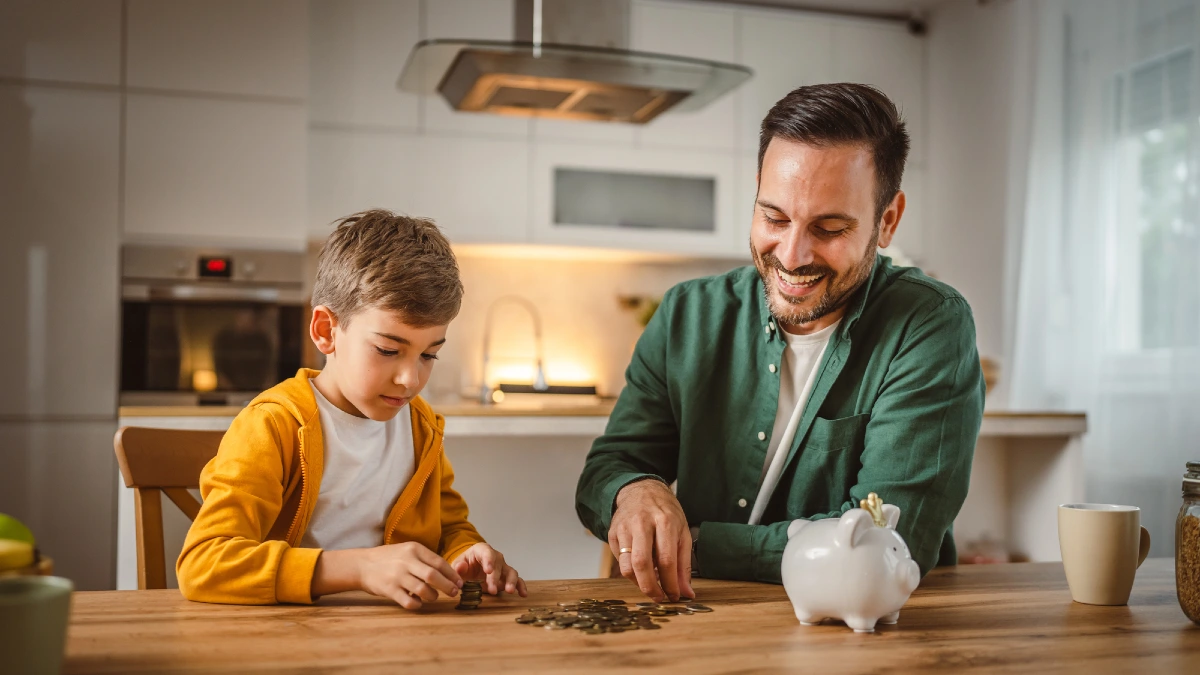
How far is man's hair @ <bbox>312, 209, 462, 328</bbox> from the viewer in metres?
1.26

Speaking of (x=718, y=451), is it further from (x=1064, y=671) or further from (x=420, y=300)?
(x=1064, y=671)

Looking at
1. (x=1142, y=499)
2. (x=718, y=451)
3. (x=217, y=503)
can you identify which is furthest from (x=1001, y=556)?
(x=217, y=503)

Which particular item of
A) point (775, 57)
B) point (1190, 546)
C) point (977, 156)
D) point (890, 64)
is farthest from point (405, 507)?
point (890, 64)

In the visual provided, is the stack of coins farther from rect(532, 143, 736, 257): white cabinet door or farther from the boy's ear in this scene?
rect(532, 143, 736, 257): white cabinet door

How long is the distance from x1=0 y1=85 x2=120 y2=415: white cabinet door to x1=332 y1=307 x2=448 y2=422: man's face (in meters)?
2.79

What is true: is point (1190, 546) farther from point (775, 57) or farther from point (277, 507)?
point (775, 57)

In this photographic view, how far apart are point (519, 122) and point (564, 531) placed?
7.57 feet

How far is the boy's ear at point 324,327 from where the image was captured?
1.32m

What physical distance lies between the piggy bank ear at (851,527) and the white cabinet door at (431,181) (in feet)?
11.4

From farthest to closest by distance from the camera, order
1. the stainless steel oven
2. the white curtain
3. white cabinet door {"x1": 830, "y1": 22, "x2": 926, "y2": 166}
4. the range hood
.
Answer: white cabinet door {"x1": 830, "y1": 22, "x2": 926, "y2": 166}
the stainless steel oven
the white curtain
the range hood

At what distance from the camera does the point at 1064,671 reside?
853 millimetres

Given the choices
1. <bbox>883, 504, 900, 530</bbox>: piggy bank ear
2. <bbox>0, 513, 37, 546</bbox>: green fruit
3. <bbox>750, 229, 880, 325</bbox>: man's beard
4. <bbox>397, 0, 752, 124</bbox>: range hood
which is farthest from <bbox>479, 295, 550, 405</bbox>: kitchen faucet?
<bbox>0, 513, 37, 546</bbox>: green fruit

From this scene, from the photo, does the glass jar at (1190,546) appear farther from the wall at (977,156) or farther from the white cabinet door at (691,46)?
the white cabinet door at (691,46)

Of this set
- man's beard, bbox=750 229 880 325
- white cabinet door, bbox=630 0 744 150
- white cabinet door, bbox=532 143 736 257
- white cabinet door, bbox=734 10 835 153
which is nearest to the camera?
man's beard, bbox=750 229 880 325
